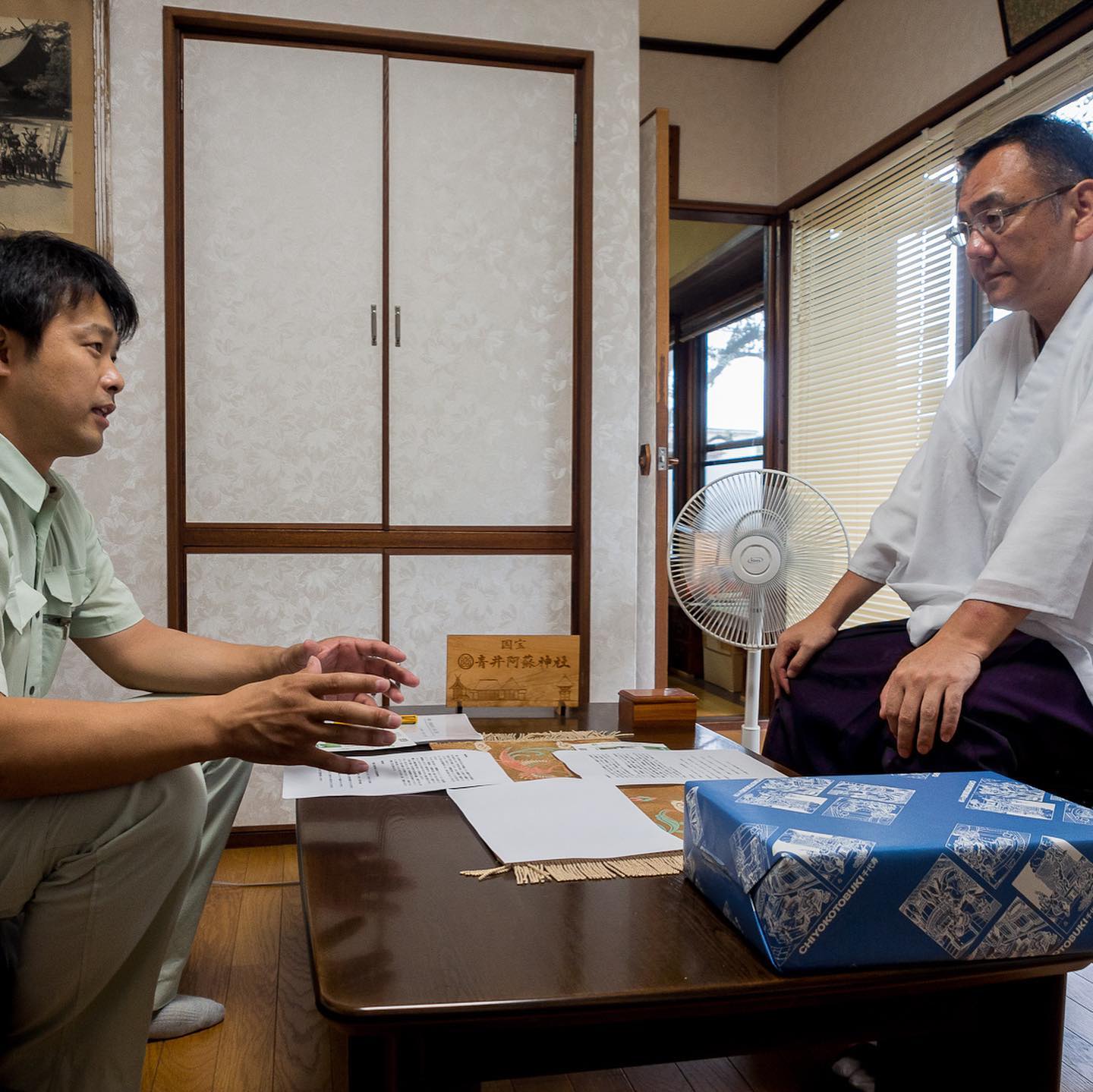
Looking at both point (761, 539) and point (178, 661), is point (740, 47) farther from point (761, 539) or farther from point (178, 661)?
point (178, 661)

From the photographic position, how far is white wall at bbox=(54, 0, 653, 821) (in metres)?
2.64

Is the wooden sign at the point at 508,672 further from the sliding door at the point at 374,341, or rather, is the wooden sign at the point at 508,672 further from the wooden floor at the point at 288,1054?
the sliding door at the point at 374,341

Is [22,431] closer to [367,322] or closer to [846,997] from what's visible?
[846,997]

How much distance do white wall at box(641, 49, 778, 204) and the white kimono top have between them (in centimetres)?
235

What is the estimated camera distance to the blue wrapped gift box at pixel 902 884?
30.3 inches

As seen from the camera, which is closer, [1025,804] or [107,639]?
[1025,804]

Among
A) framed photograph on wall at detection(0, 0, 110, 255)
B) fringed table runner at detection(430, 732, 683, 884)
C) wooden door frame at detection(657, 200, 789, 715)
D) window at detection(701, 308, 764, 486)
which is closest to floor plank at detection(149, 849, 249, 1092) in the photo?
fringed table runner at detection(430, 732, 683, 884)

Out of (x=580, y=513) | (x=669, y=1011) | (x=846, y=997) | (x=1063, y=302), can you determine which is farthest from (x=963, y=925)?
(x=580, y=513)

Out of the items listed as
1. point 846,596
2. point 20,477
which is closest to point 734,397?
point 846,596

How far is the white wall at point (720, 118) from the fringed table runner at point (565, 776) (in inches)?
115

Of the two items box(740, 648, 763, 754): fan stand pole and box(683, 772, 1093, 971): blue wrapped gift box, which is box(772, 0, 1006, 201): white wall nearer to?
box(740, 648, 763, 754): fan stand pole

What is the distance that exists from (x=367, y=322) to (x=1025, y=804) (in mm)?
2313

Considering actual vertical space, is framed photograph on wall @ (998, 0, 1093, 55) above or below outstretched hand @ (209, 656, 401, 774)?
above

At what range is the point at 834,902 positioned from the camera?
767 mm
